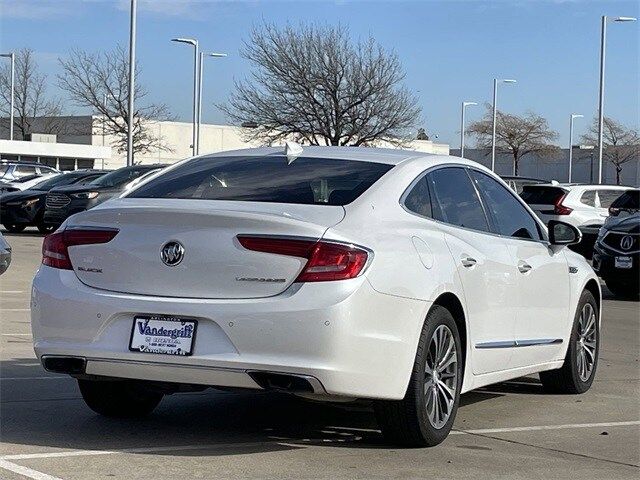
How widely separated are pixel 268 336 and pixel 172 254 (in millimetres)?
673

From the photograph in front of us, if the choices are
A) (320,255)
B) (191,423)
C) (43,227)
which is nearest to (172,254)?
(320,255)

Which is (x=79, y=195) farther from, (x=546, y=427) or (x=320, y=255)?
(x=320, y=255)

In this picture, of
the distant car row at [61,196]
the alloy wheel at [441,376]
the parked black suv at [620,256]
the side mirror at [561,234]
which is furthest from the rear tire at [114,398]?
the distant car row at [61,196]

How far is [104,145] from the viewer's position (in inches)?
3307

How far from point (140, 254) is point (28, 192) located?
2304cm

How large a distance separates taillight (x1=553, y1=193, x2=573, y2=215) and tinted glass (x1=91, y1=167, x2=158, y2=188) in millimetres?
8975

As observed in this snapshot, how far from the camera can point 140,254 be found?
20.4ft

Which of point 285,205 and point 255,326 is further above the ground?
point 285,205

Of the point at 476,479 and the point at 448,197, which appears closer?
the point at 476,479

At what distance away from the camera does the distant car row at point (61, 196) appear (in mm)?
26594

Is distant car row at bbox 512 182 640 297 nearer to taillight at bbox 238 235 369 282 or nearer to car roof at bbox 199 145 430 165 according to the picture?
car roof at bbox 199 145 430 165

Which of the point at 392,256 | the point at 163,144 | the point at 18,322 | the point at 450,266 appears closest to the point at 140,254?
the point at 392,256

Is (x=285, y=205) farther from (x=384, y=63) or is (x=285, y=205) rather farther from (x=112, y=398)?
(x=384, y=63)

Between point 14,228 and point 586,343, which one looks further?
point 14,228
